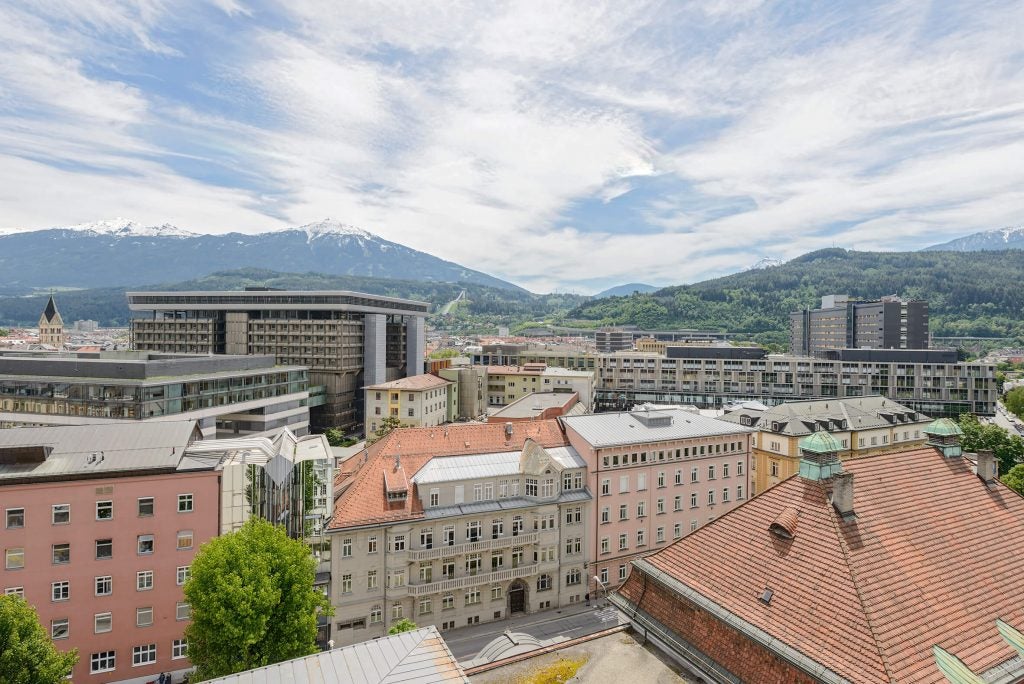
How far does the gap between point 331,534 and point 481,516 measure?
475 inches

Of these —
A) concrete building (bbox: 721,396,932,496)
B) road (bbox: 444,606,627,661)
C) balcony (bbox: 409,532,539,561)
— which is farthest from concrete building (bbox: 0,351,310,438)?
concrete building (bbox: 721,396,932,496)

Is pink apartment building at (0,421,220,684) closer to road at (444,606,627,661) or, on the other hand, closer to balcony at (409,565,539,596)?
balcony at (409,565,539,596)

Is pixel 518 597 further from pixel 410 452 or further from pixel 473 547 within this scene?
pixel 410 452

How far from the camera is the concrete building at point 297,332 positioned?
119 m

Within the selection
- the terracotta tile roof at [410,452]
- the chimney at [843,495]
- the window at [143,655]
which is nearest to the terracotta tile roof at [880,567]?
the chimney at [843,495]

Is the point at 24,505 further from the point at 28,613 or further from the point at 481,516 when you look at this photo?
the point at 481,516

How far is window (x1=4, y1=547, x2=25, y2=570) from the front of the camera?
110ft

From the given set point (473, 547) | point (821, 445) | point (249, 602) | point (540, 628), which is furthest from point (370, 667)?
point (540, 628)

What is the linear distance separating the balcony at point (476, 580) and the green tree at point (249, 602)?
12183 millimetres

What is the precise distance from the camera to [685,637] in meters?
17.3

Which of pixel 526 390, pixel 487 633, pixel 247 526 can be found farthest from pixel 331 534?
pixel 526 390

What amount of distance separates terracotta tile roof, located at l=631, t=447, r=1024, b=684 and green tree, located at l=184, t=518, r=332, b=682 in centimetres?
2171

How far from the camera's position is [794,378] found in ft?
464

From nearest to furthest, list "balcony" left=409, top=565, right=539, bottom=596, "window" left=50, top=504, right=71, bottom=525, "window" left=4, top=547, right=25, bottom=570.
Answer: "window" left=4, top=547, right=25, bottom=570 < "window" left=50, top=504, right=71, bottom=525 < "balcony" left=409, top=565, right=539, bottom=596
